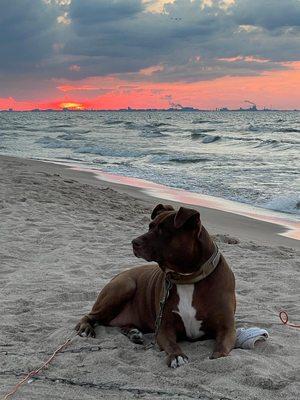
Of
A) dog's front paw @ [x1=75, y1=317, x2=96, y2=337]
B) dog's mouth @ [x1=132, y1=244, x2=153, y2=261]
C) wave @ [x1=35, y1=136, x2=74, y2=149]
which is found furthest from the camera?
wave @ [x1=35, y1=136, x2=74, y2=149]

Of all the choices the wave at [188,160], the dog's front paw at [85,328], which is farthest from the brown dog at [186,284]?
the wave at [188,160]

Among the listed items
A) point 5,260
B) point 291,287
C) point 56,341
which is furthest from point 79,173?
point 56,341

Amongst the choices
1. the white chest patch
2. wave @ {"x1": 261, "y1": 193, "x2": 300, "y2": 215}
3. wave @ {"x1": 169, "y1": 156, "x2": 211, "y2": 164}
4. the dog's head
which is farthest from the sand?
wave @ {"x1": 169, "y1": 156, "x2": 211, "y2": 164}

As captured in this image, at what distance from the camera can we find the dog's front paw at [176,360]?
4.00 meters

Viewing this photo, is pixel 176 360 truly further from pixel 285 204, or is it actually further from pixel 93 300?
pixel 285 204

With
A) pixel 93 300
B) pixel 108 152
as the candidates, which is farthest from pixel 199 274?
pixel 108 152

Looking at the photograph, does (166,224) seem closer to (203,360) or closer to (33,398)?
(203,360)

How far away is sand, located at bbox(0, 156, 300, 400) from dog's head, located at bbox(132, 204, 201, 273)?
0.71 meters

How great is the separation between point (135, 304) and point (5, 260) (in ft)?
9.25

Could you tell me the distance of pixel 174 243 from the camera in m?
4.02

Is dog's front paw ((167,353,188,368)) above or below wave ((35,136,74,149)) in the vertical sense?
below

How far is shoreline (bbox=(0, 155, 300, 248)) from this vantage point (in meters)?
9.80

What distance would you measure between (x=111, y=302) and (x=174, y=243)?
112 centimetres

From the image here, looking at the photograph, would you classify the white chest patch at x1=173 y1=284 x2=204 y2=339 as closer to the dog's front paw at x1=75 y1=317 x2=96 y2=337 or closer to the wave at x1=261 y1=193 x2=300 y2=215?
the dog's front paw at x1=75 y1=317 x2=96 y2=337
